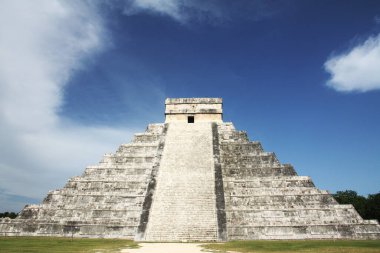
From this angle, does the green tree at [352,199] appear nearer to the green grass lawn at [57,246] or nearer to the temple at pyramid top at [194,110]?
the temple at pyramid top at [194,110]

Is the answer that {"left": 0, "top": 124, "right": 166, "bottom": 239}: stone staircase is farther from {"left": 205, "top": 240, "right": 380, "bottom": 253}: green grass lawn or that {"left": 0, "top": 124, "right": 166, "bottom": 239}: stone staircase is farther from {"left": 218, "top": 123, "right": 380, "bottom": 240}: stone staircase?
{"left": 205, "top": 240, "right": 380, "bottom": 253}: green grass lawn

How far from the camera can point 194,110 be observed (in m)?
24.6

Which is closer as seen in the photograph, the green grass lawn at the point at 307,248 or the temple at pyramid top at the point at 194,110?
the green grass lawn at the point at 307,248

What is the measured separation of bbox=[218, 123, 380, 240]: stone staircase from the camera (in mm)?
14227

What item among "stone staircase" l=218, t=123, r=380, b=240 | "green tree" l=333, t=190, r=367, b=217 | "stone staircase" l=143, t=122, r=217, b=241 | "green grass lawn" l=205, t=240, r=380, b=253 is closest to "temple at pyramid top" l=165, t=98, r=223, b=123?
"stone staircase" l=143, t=122, r=217, b=241

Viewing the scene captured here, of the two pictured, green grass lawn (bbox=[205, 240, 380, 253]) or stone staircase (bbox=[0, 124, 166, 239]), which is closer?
green grass lawn (bbox=[205, 240, 380, 253])

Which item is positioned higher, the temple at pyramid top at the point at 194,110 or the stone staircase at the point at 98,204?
the temple at pyramid top at the point at 194,110

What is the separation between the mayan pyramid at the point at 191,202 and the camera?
14.3 meters

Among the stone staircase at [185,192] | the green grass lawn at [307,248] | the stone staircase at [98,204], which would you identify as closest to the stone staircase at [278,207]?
the stone staircase at [185,192]

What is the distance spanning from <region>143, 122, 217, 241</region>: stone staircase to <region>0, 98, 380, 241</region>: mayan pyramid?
0.04 metres

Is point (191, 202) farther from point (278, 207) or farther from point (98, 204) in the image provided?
point (98, 204)

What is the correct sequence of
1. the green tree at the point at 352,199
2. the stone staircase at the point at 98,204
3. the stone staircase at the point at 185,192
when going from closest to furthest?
1. the stone staircase at the point at 185,192
2. the stone staircase at the point at 98,204
3. the green tree at the point at 352,199

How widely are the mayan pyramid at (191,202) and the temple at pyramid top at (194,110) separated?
4.47 metres

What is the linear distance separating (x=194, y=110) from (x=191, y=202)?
400 inches
